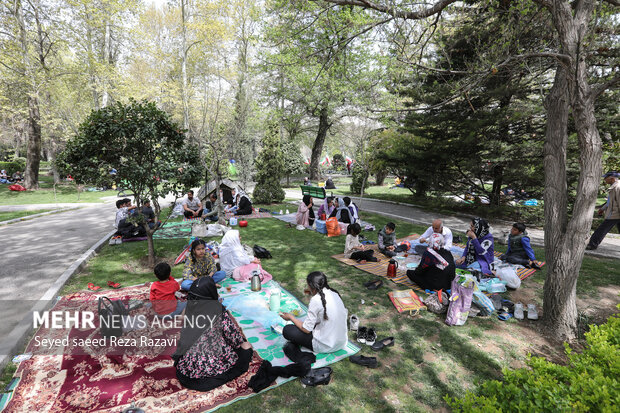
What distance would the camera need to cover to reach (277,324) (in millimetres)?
4707

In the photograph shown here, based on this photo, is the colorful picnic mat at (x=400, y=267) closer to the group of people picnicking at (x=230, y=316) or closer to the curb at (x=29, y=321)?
the group of people picnicking at (x=230, y=316)

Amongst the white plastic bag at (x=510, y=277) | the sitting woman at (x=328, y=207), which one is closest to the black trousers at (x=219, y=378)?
the white plastic bag at (x=510, y=277)

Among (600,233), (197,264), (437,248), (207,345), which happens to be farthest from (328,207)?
(207,345)

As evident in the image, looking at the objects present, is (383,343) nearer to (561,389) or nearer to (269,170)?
(561,389)

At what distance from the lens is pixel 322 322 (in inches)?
156

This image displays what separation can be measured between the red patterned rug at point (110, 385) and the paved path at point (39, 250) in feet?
5.51

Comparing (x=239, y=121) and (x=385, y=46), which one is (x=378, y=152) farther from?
(x=385, y=46)

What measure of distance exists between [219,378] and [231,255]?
3.56 m

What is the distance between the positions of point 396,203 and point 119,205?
13.7m

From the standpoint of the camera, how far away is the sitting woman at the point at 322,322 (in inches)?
152

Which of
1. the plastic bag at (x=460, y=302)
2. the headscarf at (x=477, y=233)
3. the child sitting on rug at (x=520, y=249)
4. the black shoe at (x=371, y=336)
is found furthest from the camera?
the child sitting on rug at (x=520, y=249)

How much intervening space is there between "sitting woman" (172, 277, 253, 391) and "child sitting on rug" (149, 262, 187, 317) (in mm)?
1293

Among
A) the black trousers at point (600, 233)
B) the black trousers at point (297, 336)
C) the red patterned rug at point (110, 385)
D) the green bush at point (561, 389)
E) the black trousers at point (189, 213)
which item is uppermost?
the black trousers at point (600, 233)

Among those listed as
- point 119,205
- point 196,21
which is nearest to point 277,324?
point 119,205
